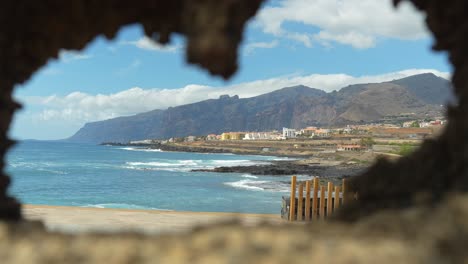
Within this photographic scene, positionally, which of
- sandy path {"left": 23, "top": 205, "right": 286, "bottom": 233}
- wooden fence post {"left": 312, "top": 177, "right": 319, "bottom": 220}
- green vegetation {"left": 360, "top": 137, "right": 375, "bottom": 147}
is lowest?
sandy path {"left": 23, "top": 205, "right": 286, "bottom": 233}

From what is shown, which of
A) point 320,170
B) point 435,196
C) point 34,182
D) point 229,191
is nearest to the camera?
point 435,196

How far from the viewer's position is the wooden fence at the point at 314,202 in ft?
41.8

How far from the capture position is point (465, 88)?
10.3 ft

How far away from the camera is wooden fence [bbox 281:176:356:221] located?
41.8 ft

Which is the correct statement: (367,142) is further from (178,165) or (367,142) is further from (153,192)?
(153,192)

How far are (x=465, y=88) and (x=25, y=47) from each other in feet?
11.5

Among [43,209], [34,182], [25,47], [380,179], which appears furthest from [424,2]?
[34,182]

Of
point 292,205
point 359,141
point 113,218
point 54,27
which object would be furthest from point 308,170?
point 54,27

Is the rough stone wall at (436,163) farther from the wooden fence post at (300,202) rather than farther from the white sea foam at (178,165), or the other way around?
the white sea foam at (178,165)

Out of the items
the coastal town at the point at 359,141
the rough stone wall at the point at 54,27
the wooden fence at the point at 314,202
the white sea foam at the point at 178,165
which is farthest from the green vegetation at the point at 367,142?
the rough stone wall at the point at 54,27

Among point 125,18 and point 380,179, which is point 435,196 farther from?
point 125,18

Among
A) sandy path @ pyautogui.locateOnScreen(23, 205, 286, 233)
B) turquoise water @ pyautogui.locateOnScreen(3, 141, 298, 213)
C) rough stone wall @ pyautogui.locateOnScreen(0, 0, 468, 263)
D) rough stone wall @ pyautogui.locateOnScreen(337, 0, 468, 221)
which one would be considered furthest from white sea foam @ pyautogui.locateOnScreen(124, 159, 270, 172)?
rough stone wall @ pyautogui.locateOnScreen(337, 0, 468, 221)

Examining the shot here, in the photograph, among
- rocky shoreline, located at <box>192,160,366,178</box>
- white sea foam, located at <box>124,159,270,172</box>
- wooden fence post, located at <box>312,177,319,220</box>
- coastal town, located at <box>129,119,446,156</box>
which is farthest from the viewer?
coastal town, located at <box>129,119,446,156</box>

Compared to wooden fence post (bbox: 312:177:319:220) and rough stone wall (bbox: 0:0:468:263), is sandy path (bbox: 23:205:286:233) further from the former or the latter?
rough stone wall (bbox: 0:0:468:263)
